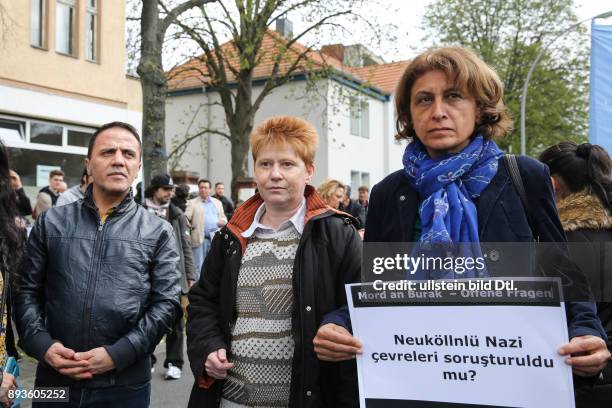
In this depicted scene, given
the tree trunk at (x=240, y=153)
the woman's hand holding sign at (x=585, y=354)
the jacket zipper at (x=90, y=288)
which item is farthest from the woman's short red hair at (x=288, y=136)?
the tree trunk at (x=240, y=153)

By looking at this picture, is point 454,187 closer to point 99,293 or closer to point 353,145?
point 99,293

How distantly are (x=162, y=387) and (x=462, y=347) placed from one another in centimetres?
442

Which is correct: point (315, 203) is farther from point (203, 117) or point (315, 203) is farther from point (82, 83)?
point (203, 117)

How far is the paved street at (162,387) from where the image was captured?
505cm

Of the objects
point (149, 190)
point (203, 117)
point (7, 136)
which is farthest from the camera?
point (203, 117)

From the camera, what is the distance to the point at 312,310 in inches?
91.4

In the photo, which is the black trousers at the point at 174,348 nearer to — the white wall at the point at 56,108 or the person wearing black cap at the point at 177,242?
the person wearing black cap at the point at 177,242

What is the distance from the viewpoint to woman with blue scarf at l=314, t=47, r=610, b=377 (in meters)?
1.79

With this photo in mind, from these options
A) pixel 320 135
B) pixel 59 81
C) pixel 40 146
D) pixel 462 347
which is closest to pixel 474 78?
pixel 462 347

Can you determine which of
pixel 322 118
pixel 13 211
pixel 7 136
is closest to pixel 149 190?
pixel 13 211

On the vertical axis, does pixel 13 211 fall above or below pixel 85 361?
above

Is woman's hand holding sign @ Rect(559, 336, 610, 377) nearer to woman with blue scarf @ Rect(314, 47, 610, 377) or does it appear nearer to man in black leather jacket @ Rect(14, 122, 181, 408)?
woman with blue scarf @ Rect(314, 47, 610, 377)

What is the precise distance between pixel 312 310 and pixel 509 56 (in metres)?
27.8

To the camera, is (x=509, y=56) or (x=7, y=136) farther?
(x=509, y=56)
